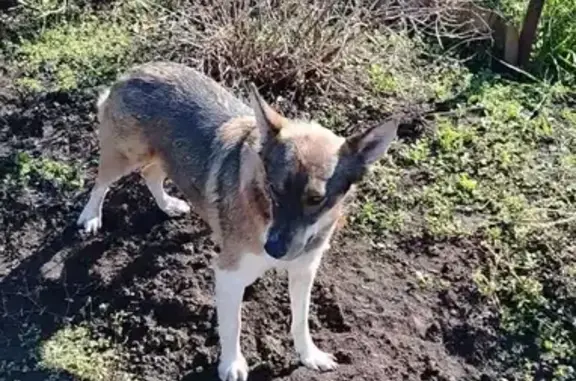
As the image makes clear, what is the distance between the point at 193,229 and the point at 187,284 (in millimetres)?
443

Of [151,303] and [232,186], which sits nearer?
[232,186]

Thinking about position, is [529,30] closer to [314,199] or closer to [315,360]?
[315,360]

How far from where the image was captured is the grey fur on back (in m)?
4.93

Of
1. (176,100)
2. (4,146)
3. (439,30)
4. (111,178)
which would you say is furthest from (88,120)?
(439,30)

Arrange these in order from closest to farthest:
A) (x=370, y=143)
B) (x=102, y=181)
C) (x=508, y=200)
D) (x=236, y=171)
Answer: (x=370, y=143)
(x=236, y=171)
(x=102, y=181)
(x=508, y=200)

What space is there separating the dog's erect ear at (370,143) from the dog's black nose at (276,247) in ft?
1.49

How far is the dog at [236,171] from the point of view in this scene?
4078mm

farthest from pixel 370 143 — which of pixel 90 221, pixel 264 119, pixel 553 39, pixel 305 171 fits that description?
pixel 553 39

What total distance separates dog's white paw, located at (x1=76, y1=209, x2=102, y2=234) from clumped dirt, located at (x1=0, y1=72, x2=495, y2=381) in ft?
0.16

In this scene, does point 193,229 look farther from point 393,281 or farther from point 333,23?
point 333,23

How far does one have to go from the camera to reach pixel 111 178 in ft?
17.9

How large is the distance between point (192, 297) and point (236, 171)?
0.94 m

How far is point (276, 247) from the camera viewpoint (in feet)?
13.3

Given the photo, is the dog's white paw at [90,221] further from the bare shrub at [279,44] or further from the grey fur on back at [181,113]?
the bare shrub at [279,44]
